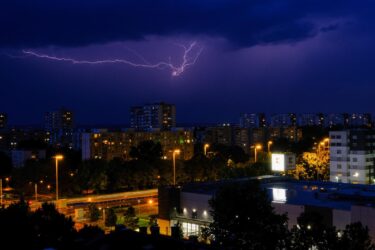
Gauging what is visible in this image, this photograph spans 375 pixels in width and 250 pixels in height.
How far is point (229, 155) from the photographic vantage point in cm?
4431

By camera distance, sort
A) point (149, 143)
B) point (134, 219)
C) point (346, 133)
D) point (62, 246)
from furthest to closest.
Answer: point (149, 143), point (346, 133), point (134, 219), point (62, 246)

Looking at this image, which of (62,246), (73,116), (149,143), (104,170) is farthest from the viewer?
(73,116)

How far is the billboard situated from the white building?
7.13 meters

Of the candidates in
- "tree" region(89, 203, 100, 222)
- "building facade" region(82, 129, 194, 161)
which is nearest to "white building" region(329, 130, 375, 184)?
"tree" region(89, 203, 100, 222)

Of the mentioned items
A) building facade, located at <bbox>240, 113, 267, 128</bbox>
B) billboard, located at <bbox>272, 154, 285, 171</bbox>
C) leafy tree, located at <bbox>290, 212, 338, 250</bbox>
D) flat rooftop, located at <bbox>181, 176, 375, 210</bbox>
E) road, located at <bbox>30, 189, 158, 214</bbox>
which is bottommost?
road, located at <bbox>30, 189, 158, 214</bbox>

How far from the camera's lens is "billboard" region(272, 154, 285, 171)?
25.9m

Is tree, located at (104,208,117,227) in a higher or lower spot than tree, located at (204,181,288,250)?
lower

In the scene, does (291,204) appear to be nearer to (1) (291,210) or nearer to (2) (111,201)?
(1) (291,210)

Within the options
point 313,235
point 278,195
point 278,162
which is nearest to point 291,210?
point 278,195

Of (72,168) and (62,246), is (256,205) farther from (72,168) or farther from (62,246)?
(72,168)

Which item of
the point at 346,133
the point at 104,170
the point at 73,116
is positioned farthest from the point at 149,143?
the point at 73,116

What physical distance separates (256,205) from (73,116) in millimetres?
91577

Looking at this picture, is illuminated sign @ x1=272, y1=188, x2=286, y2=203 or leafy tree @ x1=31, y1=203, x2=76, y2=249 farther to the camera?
illuminated sign @ x1=272, y1=188, x2=286, y2=203

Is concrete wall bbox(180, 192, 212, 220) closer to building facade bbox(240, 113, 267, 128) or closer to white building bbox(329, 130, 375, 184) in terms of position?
white building bbox(329, 130, 375, 184)
